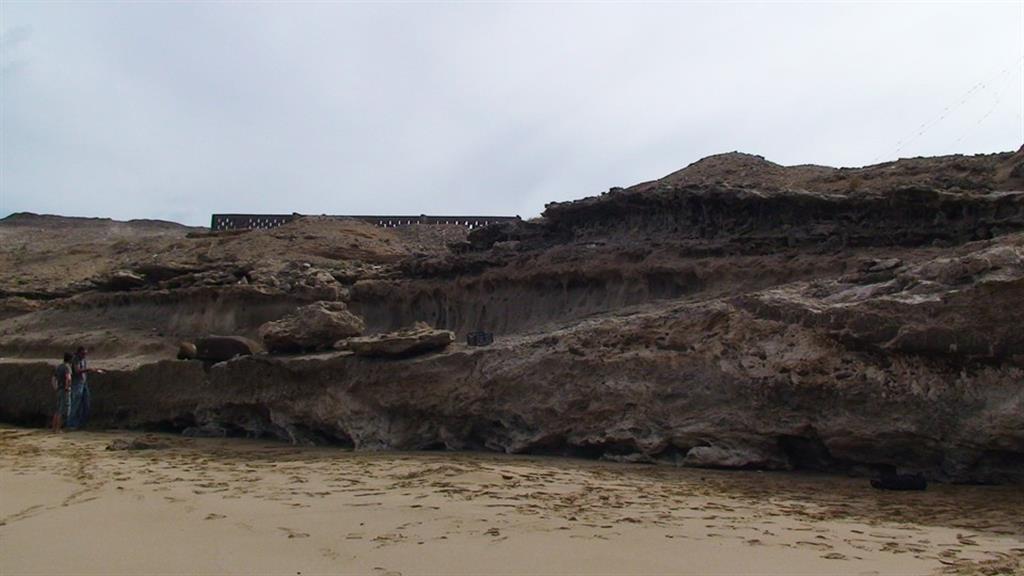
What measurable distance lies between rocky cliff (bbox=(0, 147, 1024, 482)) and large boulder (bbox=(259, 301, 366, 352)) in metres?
0.30

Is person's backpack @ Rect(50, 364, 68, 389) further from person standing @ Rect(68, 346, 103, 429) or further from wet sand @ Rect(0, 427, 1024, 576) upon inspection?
wet sand @ Rect(0, 427, 1024, 576)

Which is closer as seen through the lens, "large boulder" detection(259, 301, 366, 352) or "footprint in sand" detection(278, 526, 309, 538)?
"footprint in sand" detection(278, 526, 309, 538)

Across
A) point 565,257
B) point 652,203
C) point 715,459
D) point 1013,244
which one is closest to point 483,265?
point 565,257

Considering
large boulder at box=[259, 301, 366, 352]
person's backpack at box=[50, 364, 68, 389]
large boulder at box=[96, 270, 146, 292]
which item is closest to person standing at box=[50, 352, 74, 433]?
person's backpack at box=[50, 364, 68, 389]

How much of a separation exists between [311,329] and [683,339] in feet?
16.4

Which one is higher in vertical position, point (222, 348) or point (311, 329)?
point (311, 329)

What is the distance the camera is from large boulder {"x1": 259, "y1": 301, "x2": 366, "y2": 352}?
36.4 feet

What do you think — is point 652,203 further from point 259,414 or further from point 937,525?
point 937,525

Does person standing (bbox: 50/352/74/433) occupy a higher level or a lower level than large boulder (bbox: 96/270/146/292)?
lower

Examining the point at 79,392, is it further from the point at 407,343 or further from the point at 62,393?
the point at 407,343

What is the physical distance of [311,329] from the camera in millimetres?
11094

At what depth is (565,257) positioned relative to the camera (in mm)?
12258

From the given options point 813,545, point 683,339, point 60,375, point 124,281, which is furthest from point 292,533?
point 124,281

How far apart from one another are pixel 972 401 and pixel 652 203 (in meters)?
5.79
